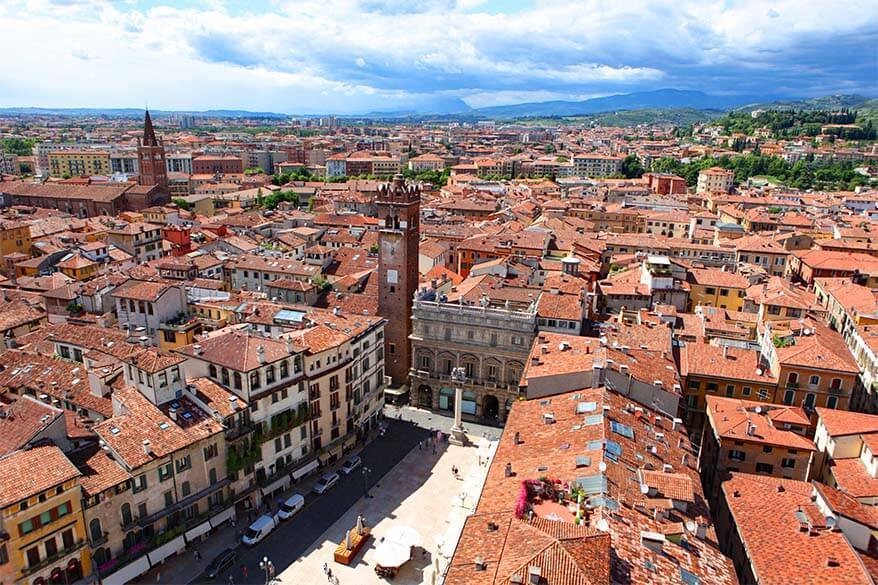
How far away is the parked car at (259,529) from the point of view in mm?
43312

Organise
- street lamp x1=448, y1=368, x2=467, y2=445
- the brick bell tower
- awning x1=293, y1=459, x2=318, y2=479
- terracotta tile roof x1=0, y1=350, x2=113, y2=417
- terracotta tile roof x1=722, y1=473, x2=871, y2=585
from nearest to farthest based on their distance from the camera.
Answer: terracotta tile roof x1=722, y1=473, x2=871, y2=585, terracotta tile roof x1=0, y1=350, x2=113, y2=417, awning x1=293, y1=459, x2=318, y2=479, street lamp x1=448, y1=368, x2=467, y2=445, the brick bell tower

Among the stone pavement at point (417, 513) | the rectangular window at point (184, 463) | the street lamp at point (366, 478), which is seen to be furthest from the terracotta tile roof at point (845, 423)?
the rectangular window at point (184, 463)

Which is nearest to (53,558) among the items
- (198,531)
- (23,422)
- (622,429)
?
(23,422)

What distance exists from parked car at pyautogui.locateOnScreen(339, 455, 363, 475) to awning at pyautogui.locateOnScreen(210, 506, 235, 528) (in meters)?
10.6

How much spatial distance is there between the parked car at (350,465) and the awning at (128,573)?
17.7 metres

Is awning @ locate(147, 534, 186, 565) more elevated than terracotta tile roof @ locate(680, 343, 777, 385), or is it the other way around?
terracotta tile roof @ locate(680, 343, 777, 385)

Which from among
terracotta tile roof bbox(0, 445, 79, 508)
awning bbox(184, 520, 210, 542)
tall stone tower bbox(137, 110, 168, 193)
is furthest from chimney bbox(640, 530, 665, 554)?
tall stone tower bbox(137, 110, 168, 193)

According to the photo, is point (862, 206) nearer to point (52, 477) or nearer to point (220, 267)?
point (220, 267)

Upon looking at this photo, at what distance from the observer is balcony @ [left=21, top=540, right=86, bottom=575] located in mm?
33594

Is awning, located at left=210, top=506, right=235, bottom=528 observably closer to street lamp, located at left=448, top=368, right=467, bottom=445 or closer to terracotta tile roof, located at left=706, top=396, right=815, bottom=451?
street lamp, located at left=448, top=368, right=467, bottom=445

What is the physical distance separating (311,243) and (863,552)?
88916 mm

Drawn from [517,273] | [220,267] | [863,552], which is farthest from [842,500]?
[220,267]

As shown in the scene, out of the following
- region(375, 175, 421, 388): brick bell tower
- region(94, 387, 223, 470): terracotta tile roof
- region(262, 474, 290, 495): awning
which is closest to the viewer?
region(94, 387, 223, 470): terracotta tile roof

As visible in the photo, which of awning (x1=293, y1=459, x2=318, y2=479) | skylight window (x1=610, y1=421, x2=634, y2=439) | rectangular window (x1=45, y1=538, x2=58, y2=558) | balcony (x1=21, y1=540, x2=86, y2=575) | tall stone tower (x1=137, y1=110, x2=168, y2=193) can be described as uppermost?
tall stone tower (x1=137, y1=110, x2=168, y2=193)
